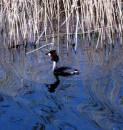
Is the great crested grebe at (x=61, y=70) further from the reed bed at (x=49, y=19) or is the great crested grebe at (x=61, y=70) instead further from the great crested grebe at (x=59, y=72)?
the reed bed at (x=49, y=19)

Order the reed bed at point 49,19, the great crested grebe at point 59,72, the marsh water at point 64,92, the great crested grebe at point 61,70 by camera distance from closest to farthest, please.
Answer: the marsh water at point 64,92 → the great crested grebe at point 59,72 → the great crested grebe at point 61,70 → the reed bed at point 49,19

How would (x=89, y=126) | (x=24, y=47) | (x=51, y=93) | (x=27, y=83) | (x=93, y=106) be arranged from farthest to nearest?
(x=24, y=47), (x=27, y=83), (x=51, y=93), (x=93, y=106), (x=89, y=126)

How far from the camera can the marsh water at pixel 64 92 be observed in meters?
5.21

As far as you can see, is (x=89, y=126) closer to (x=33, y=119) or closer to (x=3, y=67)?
(x=33, y=119)

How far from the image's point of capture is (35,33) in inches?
345

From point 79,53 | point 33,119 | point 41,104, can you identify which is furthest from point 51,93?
point 79,53

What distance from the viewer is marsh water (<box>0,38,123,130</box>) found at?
521 centimetres

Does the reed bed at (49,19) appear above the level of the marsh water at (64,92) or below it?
above

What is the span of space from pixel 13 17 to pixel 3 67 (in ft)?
3.34

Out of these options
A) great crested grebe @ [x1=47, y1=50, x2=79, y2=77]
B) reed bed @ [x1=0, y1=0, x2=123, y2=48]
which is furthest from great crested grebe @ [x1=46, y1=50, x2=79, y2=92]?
reed bed @ [x1=0, y1=0, x2=123, y2=48]

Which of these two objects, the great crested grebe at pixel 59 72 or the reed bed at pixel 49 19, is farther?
the reed bed at pixel 49 19

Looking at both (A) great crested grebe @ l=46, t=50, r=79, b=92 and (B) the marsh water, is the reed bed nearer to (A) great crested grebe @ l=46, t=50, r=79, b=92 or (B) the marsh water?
(B) the marsh water

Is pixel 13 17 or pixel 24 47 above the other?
pixel 13 17

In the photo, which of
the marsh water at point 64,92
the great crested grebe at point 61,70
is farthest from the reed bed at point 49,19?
the great crested grebe at point 61,70
